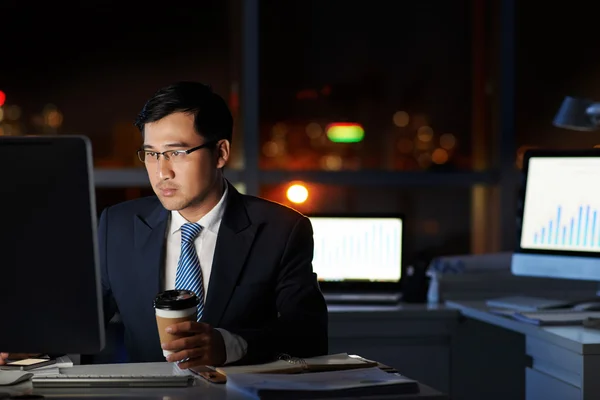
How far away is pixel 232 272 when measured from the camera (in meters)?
2.26

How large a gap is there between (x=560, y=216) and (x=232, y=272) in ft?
5.20

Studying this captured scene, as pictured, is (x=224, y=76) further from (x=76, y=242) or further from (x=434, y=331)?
(x=76, y=242)

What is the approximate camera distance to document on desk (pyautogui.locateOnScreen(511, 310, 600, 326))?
2.95 meters

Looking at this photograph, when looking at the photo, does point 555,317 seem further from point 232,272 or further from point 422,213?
point 422,213

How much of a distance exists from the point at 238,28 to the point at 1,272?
122 inches

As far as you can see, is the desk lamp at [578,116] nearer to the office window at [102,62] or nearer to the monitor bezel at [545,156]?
the monitor bezel at [545,156]

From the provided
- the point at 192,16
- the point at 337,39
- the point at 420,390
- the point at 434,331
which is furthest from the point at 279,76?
the point at 420,390

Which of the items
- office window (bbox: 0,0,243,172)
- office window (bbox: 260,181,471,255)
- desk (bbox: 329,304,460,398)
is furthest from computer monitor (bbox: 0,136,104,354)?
office window (bbox: 260,181,471,255)

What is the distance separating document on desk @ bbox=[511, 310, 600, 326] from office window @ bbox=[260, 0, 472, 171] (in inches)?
65.4

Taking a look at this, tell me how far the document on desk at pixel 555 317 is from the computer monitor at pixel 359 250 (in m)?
0.78

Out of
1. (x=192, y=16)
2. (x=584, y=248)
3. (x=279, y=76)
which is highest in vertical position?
(x=192, y=16)

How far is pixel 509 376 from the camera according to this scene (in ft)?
12.3

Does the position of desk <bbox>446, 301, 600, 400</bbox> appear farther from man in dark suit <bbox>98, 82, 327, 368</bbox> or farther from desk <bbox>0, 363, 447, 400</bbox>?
desk <bbox>0, 363, 447, 400</bbox>

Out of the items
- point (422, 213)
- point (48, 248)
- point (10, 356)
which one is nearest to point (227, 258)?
point (10, 356)
